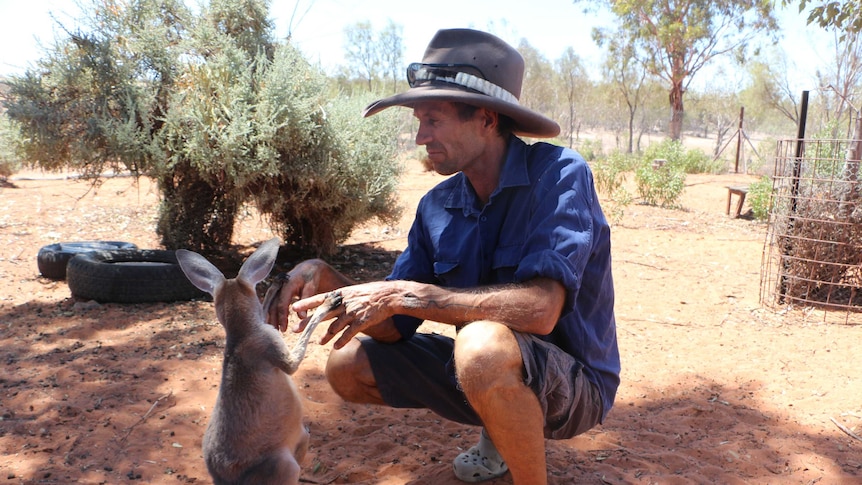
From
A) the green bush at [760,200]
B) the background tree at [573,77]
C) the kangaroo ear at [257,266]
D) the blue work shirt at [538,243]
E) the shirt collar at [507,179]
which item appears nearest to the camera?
the blue work shirt at [538,243]

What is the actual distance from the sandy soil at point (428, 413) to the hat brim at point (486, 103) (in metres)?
1.66

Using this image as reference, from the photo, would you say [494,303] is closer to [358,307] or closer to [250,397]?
[358,307]

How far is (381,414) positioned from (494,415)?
1638 millimetres

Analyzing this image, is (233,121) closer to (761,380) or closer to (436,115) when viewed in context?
(436,115)

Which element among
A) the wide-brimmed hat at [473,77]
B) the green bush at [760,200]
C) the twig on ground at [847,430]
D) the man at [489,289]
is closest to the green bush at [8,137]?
the man at [489,289]

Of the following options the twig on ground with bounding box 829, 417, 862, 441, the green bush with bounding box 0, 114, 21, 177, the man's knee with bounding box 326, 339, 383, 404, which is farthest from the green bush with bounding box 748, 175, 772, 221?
the green bush with bounding box 0, 114, 21, 177

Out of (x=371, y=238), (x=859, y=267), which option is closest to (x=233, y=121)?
(x=371, y=238)

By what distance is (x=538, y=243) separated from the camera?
2492mm

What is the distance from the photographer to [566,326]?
272 centimetres

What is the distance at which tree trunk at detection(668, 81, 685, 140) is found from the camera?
2566 cm

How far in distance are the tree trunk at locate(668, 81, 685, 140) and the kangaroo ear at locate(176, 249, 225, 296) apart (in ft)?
83.4

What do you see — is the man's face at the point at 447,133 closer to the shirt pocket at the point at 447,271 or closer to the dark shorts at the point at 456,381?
the shirt pocket at the point at 447,271

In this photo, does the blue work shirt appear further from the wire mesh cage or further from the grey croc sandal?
the wire mesh cage

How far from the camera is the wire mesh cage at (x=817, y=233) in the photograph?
6.23 m
